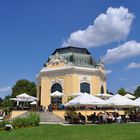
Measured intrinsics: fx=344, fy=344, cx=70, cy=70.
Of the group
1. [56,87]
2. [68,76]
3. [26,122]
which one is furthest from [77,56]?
[26,122]

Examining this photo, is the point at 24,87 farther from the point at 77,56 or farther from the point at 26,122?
the point at 26,122

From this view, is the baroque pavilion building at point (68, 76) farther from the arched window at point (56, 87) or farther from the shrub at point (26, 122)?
the shrub at point (26, 122)

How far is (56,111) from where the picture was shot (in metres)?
42.4

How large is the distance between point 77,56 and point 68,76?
513 centimetres

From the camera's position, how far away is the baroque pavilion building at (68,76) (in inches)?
2275

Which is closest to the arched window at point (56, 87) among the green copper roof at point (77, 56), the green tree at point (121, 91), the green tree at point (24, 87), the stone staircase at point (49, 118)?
the green copper roof at point (77, 56)

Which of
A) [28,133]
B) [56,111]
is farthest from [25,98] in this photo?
[28,133]

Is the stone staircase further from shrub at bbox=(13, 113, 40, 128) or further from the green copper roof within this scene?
the green copper roof

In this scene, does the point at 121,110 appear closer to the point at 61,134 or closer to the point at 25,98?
the point at 25,98

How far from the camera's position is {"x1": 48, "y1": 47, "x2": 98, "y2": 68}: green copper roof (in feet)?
197

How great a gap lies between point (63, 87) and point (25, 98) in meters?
10.2

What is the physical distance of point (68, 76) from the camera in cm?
5784

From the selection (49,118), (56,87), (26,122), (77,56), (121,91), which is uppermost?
(77,56)

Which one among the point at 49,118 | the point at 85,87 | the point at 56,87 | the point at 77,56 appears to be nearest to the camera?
the point at 49,118
